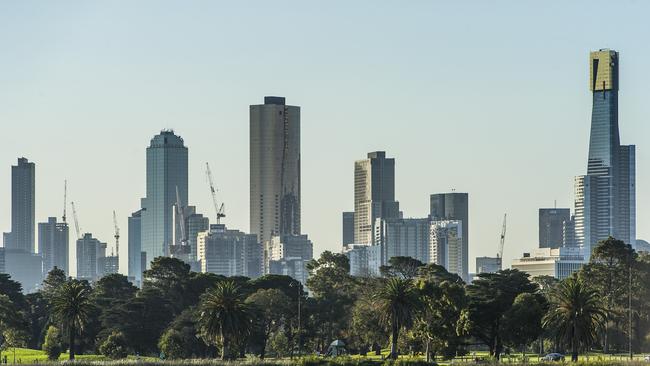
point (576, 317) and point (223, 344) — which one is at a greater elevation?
point (576, 317)

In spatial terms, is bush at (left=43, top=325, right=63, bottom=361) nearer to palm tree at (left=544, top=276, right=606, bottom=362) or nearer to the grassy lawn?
the grassy lawn

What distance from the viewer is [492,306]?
184250 millimetres

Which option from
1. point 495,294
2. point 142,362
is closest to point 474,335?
point 495,294

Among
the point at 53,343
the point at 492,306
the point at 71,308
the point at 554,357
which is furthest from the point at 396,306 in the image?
the point at 53,343

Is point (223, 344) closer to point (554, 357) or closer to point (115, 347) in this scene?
point (115, 347)

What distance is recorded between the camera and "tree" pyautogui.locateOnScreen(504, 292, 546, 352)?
17900 centimetres

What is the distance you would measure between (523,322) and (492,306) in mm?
6056

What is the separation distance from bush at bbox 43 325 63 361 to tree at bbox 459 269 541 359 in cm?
4869

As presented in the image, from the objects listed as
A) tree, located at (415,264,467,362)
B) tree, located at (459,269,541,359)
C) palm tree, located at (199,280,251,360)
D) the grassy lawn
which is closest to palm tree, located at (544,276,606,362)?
tree, located at (415,264,467,362)

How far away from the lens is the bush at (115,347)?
189500 mm

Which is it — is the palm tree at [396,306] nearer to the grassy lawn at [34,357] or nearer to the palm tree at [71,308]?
the palm tree at [71,308]

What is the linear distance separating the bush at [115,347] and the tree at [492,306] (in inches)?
1621

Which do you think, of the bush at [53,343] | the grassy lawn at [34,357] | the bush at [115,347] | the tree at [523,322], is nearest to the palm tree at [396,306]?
the tree at [523,322]

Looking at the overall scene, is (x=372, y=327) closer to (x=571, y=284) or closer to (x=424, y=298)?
(x=424, y=298)
